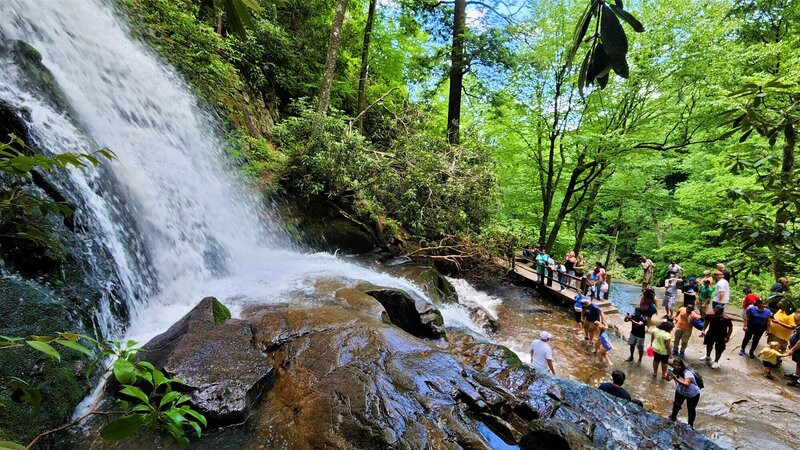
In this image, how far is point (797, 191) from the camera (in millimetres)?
2686

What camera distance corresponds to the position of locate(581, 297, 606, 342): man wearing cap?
9.30 metres

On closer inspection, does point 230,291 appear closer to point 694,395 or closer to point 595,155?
point 694,395

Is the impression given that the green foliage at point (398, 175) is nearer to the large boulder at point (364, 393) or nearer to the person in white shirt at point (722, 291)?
the large boulder at point (364, 393)

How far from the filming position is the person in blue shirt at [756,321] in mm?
8977

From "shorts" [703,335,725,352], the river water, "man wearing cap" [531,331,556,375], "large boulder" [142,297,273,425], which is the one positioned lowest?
the river water

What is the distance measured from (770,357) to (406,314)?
8417mm

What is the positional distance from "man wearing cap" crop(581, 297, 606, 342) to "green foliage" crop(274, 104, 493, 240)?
474 cm

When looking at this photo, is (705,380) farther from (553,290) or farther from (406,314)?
(406,314)

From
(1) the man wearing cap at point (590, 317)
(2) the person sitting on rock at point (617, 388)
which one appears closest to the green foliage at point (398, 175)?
(1) the man wearing cap at point (590, 317)

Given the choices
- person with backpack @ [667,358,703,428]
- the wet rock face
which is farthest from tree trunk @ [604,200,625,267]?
the wet rock face

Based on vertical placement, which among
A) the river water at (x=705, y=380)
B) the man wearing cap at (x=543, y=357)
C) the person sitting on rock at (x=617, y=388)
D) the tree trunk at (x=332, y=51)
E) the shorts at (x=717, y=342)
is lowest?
the river water at (x=705, y=380)

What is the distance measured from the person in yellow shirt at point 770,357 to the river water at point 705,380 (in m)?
0.22

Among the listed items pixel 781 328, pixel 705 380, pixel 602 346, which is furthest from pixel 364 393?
pixel 781 328

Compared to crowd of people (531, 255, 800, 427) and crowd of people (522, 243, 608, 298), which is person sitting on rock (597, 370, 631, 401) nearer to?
crowd of people (531, 255, 800, 427)
